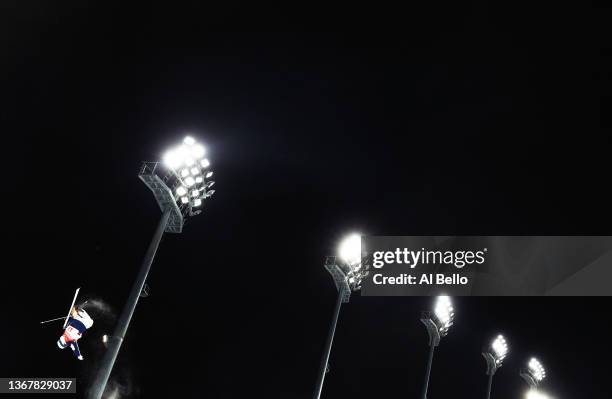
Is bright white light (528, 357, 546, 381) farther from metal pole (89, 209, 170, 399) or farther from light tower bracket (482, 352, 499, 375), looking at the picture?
metal pole (89, 209, 170, 399)

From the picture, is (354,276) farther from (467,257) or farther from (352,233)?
(467,257)

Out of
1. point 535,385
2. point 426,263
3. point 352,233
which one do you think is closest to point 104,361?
point 352,233

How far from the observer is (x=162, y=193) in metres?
19.8

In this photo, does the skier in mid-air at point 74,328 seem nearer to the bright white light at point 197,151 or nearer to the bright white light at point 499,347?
the bright white light at point 197,151

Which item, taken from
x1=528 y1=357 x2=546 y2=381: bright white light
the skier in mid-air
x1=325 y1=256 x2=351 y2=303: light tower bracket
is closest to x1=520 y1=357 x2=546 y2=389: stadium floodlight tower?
x1=528 y1=357 x2=546 y2=381: bright white light

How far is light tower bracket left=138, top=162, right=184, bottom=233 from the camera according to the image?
62.5 feet

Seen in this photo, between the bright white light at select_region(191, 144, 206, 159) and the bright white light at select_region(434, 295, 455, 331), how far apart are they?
2109cm

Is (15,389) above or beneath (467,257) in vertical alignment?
beneath

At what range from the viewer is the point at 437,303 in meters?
32.8

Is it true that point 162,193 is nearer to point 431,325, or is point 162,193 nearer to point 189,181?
point 189,181

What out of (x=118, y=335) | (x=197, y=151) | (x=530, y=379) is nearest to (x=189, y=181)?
(x=197, y=151)

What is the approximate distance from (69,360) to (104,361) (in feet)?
104

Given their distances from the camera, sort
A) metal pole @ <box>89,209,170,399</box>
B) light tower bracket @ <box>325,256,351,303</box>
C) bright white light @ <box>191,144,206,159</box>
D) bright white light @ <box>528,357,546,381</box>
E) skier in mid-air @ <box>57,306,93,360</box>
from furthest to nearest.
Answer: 1. bright white light @ <box>528,357,546,381</box>
2. light tower bracket @ <box>325,256,351,303</box>
3. bright white light @ <box>191,144,206,159</box>
4. skier in mid-air @ <box>57,306,93,360</box>
5. metal pole @ <box>89,209,170,399</box>

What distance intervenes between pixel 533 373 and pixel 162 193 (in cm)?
4074
